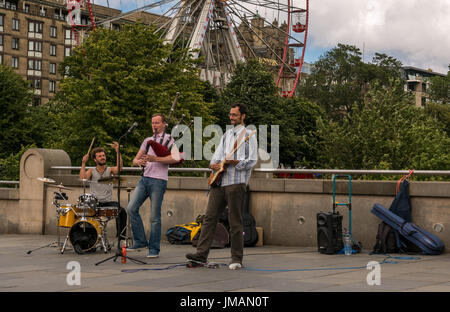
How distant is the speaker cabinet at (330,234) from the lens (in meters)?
10.6

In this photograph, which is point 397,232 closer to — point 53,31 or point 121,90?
Result: point 121,90

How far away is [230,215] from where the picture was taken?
8.72 metres

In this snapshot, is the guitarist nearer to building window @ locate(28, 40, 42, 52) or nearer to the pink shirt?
the pink shirt

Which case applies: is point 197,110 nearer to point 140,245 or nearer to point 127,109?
point 127,109

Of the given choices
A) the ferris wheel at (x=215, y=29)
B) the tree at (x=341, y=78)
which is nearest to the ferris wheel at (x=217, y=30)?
the ferris wheel at (x=215, y=29)

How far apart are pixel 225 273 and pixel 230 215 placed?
0.81m

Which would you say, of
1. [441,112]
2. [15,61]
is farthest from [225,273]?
[15,61]

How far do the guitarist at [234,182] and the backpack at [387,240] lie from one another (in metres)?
2.83

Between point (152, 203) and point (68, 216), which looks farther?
point (68, 216)

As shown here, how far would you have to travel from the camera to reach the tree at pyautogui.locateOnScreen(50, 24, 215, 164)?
39375mm

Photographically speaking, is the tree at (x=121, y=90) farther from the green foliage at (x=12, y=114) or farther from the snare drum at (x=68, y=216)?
the snare drum at (x=68, y=216)

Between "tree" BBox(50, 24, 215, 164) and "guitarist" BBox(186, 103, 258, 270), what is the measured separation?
2814 centimetres

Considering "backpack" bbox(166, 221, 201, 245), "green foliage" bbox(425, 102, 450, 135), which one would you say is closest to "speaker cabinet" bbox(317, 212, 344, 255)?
"backpack" bbox(166, 221, 201, 245)

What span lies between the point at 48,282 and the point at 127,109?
1293 inches
